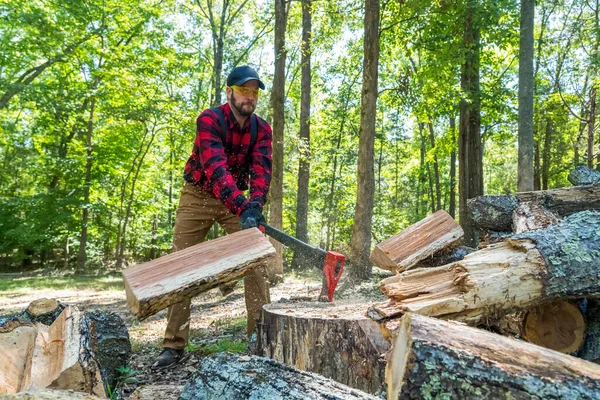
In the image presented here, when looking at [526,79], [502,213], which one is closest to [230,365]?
[502,213]

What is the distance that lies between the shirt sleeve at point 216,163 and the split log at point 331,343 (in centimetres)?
89

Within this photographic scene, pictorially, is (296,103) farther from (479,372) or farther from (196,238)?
(479,372)

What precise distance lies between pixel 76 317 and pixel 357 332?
1584 mm

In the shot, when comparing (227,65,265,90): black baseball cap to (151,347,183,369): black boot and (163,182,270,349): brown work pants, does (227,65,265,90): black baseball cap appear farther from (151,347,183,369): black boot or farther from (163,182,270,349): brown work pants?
(151,347,183,369): black boot

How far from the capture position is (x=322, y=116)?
21.8 m

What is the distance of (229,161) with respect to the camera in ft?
12.0

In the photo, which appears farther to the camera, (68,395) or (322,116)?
(322,116)

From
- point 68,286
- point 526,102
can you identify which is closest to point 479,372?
point 526,102

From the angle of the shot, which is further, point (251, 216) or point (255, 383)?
point (251, 216)

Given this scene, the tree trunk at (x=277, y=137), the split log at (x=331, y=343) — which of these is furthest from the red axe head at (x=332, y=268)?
the tree trunk at (x=277, y=137)

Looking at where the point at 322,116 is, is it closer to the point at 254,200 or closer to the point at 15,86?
the point at 15,86

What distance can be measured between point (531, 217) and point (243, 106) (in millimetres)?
2500

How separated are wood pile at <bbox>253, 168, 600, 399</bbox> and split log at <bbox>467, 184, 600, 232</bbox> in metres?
0.42

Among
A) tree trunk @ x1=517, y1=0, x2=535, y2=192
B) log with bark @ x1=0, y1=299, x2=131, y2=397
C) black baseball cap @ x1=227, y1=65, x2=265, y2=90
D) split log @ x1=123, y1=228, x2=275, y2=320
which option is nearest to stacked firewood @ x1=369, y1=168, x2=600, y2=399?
split log @ x1=123, y1=228, x2=275, y2=320
